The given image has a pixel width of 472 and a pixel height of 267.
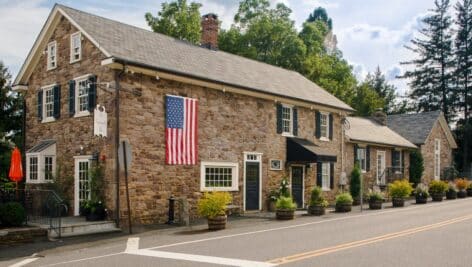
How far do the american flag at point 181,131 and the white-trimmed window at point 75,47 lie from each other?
12.8ft

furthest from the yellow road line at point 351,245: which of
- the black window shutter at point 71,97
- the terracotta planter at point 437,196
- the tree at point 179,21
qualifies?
the tree at point 179,21

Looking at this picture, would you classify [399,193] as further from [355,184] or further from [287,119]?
[287,119]

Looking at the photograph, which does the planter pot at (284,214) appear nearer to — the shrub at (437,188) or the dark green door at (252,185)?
the dark green door at (252,185)

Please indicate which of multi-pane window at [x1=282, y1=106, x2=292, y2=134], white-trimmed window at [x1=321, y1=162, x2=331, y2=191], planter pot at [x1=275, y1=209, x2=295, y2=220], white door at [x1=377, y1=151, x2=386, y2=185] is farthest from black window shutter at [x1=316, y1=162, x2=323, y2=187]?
white door at [x1=377, y1=151, x2=386, y2=185]

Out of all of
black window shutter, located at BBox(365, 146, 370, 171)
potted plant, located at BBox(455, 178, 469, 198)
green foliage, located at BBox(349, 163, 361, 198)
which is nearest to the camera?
green foliage, located at BBox(349, 163, 361, 198)

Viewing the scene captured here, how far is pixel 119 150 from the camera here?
15.9 metres

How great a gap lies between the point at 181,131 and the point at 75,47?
5.25 metres

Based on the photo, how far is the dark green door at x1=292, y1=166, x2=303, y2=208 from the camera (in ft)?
81.2

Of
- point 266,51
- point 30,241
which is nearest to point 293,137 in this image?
point 30,241

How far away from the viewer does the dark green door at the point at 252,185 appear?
2205cm

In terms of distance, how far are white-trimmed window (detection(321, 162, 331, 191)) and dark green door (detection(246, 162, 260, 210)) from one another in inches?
222

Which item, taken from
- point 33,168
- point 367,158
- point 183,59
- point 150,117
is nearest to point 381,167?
point 367,158

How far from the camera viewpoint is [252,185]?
22297mm

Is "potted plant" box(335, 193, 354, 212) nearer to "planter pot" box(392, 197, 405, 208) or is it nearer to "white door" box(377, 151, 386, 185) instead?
"planter pot" box(392, 197, 405, 208)
